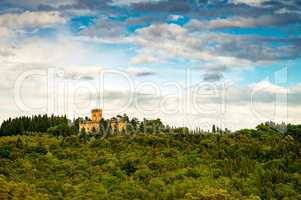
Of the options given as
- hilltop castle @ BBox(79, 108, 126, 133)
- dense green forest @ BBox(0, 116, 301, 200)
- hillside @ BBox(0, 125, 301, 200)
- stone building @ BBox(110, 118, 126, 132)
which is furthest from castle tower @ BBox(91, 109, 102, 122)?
hillside @ BBox(0, 125, 301, 200)

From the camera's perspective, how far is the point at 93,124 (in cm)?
8706

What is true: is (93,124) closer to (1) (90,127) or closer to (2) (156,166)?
(1) (90,127)

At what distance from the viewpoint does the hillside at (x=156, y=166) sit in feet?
173

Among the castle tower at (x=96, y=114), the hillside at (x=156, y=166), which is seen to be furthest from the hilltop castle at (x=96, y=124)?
the hillside at (x=156, y=166)

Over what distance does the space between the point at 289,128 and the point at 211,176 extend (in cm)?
2092

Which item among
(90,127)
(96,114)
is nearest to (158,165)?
(90,127)

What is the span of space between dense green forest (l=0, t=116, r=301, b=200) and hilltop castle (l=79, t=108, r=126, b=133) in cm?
526

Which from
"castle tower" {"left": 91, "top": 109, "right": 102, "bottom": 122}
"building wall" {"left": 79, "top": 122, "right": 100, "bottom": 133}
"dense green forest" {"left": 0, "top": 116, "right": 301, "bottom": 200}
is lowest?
"dense green forest" {"left": 0, "top": 116, "right": 301, "bottom": 200}

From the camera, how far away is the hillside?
52625 millimetres

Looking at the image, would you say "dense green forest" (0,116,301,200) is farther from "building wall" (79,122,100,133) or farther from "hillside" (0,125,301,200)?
"building wall" (79,122,100,133)

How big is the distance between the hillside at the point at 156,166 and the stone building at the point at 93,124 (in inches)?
262

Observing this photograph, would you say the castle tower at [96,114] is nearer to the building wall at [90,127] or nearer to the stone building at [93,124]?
the stone building at [93,124]

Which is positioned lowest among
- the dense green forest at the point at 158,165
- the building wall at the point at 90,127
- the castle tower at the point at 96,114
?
the dense green forest at the point at 158,165

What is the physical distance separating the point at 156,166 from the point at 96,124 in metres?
26.5
